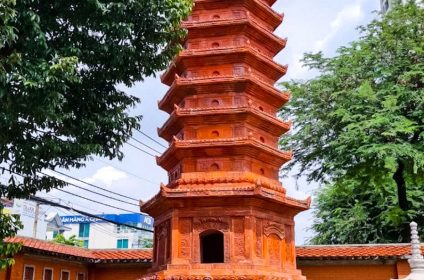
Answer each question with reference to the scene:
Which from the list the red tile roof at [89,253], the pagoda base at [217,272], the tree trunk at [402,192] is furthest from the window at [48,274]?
the tree trunk at [402,192]

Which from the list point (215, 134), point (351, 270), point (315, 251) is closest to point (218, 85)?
point (215, 134)

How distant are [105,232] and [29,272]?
3911cm

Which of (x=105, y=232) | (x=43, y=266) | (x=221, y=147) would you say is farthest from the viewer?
(x=105, y=232)

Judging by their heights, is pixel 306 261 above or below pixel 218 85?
below

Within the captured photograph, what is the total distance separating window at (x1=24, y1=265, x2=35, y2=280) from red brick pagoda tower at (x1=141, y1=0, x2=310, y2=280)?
522cm

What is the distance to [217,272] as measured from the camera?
44.8ft

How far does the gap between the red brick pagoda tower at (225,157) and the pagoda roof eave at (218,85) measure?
31 mm

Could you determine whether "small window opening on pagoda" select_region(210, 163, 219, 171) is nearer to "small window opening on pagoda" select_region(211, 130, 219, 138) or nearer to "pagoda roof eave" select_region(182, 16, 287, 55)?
"small window opening on pagoda" select_region(211, 130, 219, 138)

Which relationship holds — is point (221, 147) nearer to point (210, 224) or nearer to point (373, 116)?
point (210, 224)

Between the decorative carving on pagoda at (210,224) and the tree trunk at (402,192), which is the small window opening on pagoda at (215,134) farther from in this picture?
the tree trunk at (402,192)

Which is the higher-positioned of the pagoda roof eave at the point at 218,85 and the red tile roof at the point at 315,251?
the pagoda roof eave at the point at 218,85

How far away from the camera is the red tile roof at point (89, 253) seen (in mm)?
18031

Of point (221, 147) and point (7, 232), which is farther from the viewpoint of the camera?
point (221, 147)

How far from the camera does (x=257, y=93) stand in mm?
16250
